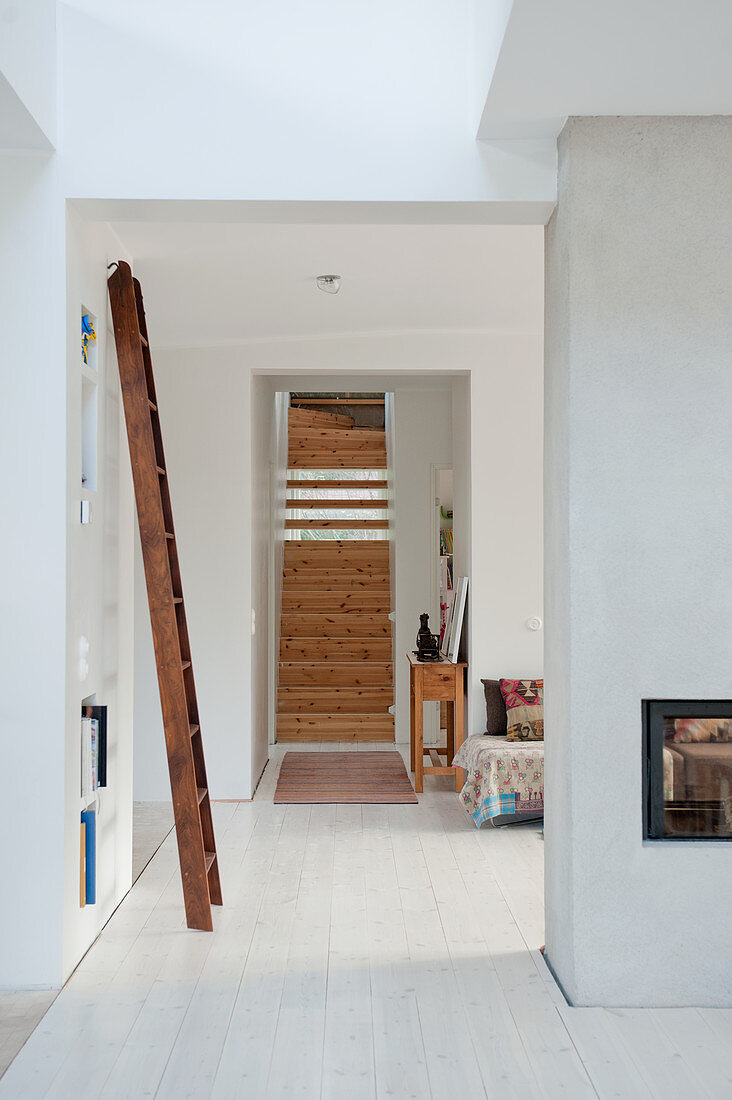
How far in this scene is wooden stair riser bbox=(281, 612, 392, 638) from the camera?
31.5 feet

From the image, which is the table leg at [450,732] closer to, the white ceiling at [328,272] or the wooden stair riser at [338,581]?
the white ceiling at [328,272]

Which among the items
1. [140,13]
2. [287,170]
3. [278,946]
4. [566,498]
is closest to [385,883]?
Answer: [278,946]

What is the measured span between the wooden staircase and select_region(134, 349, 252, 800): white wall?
231 centimetres

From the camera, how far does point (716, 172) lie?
3264mm

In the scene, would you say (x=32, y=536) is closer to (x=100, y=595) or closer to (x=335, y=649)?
(x=100, y=595)

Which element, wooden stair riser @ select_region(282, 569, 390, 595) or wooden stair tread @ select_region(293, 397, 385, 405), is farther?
wooden stair tread @ select_region(293, 397, 385, 405)

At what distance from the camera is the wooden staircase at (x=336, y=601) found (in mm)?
8844

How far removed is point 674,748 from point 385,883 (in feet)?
5.87

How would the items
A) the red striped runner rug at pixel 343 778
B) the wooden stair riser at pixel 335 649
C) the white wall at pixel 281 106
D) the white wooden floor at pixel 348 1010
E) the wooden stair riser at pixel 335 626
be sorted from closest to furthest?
the white wooden floor at pixel 348 1010, the white wall at pixel 281 106, the red striped runner rug at pixel 343 778, the wooden stair riser at pixel 335 649, the wooden stair riser at pixel 335 626

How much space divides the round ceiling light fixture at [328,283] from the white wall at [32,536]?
A: 5.90 feet

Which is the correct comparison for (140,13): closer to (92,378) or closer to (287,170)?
(287,170)

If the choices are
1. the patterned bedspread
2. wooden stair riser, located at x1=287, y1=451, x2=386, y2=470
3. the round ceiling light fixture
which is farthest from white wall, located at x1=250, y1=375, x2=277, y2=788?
wooden stair riser, located at x1=287, y1=451, x2=386, y2=470

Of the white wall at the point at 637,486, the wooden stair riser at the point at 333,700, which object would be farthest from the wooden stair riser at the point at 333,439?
the white wall at the point at 637,486

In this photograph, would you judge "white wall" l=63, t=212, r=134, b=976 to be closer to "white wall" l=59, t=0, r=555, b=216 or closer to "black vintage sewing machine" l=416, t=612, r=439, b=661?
"white wall" l=59, t=0, r=555, b=216
